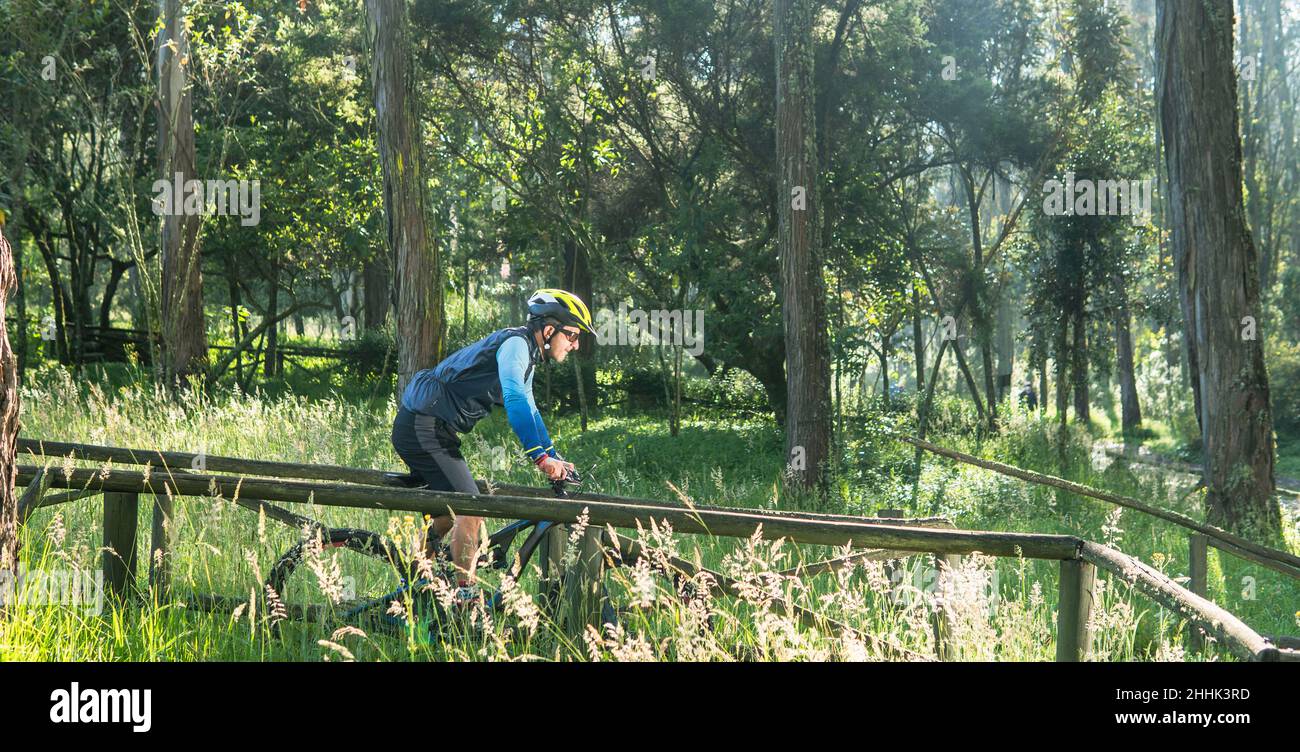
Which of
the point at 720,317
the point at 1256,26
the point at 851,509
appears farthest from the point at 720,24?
the point at 1256,26

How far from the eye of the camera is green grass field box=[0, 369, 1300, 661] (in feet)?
15.0

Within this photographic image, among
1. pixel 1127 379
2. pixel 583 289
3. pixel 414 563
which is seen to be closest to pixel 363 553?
pixel 414 563

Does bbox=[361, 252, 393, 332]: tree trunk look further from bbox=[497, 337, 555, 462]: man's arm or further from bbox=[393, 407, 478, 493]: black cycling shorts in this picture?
bbox=[497, 337, 555, 462]: man's arm

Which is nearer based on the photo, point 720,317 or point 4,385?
point 4,385

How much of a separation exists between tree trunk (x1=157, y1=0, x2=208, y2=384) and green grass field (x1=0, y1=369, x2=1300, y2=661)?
2.97 m

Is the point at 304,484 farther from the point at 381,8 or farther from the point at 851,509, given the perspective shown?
the point at 851,509

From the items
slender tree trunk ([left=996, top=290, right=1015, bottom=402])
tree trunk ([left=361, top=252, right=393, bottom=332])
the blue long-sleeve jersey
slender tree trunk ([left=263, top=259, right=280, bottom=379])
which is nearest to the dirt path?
slender tree trunk ([left=996, top=290, right=1015, bottom=402])

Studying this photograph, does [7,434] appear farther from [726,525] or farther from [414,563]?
[726,525]

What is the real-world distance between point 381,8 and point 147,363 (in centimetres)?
2035

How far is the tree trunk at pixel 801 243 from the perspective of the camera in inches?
521

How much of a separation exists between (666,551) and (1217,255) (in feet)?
35.8

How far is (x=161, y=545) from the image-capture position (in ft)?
18.6

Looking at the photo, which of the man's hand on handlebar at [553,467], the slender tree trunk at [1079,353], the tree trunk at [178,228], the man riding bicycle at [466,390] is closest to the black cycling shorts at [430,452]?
the man riding bicycle at [466,390]
